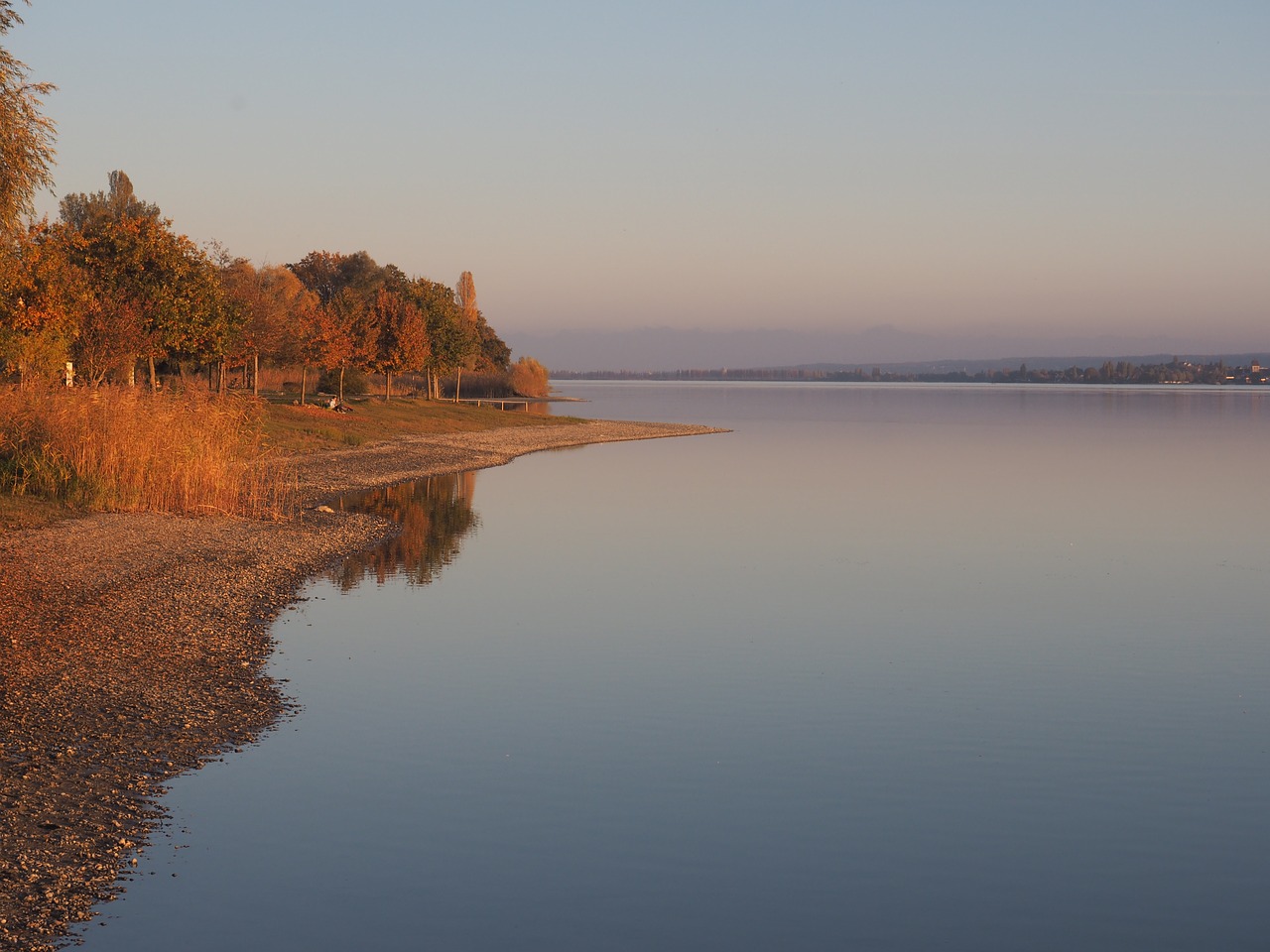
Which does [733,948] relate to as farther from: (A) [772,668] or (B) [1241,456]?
(B) [1241,456]

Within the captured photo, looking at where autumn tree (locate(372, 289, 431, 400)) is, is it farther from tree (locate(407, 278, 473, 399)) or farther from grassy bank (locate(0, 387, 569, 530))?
grassy bank (locate(0, 387, 569, 530))

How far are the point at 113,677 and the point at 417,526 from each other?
18.3 meters

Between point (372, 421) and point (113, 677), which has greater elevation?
point (372, 421)

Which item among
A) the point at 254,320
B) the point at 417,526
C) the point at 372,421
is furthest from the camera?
the point at 372,421

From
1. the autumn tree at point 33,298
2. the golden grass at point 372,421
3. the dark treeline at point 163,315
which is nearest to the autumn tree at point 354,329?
the dark treeline at point 163,315

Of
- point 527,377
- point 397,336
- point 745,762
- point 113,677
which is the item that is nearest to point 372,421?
point 397,336

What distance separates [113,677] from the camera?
13.4 m

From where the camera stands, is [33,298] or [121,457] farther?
[33,298]

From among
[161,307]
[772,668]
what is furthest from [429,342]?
[772,668]

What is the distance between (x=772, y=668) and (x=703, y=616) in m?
3.77

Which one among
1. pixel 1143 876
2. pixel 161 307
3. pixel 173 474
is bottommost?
pixel 1143 876

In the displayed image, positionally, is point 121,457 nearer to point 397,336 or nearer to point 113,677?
point 113,677

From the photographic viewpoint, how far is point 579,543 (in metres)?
29.8

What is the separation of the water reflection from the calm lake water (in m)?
0.26
